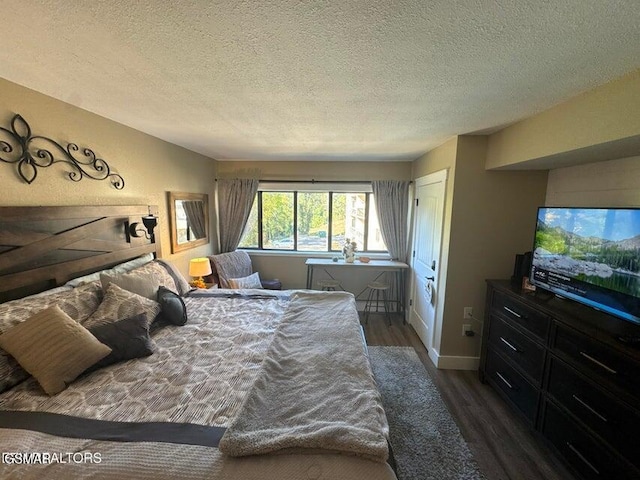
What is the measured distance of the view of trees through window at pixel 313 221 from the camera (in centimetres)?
416

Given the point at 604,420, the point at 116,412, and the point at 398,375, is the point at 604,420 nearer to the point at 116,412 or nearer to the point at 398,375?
the point at 398,375

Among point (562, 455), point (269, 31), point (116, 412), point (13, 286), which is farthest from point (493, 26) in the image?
point (13, 286)

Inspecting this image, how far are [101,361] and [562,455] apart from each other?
2727 mm

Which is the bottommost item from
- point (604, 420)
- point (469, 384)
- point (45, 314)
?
point (469, 384)

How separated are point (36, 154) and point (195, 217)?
1.81m

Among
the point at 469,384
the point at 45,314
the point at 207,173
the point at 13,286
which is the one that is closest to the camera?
the point at 45,314

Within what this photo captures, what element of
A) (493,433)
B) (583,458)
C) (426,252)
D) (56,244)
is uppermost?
(56,244)

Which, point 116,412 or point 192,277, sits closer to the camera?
point 116,412

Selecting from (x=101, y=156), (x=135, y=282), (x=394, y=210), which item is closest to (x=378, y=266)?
(x=394, y=210)

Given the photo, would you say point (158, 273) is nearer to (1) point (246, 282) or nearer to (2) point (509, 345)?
(1) point (246, 282)

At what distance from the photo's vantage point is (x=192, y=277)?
128 inches

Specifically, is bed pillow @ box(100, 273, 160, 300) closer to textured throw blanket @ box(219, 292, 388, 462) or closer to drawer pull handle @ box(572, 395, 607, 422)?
textured throw blanket @ box(219, 292, 388, 462)

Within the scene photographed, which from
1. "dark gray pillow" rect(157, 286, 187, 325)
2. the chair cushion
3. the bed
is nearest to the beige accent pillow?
the bed

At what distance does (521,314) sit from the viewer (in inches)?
77.0
